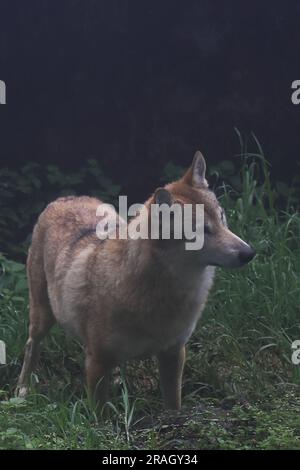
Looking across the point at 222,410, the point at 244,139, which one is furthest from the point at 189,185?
the point at 244,139

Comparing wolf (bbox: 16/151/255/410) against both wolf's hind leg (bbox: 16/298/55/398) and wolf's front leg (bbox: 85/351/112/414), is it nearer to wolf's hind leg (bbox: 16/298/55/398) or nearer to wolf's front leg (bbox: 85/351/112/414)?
wolf's front leg (bbox: 85/351/112/414)

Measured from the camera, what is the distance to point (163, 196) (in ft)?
20.1

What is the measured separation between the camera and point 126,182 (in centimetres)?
966

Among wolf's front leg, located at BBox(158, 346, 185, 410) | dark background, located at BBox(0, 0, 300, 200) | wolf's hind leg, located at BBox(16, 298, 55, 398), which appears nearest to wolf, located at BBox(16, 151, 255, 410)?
wolf's front leg, located at BBox(158, 346, 185, 410)

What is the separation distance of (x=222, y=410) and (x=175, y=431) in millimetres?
472

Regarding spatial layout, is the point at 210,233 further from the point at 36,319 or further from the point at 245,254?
the point at 36,319

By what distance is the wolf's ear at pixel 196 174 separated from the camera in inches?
250

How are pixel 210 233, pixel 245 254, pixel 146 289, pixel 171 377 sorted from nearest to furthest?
1. pixel 245 254
2. pixel 210 233
3. pixel 146 289
4. pixel 171 377

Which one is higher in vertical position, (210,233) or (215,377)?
(210,233)

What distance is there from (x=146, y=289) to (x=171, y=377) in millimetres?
699

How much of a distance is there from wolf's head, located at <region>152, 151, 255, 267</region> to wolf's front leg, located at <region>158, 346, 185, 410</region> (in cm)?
77

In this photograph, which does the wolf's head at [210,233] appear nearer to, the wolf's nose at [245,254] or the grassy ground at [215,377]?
the wolf's nose at [245,254]

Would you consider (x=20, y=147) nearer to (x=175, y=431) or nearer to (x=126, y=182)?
(x=126, y=182)

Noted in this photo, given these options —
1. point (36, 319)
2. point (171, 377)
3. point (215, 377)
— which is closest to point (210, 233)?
point (171, 377)
